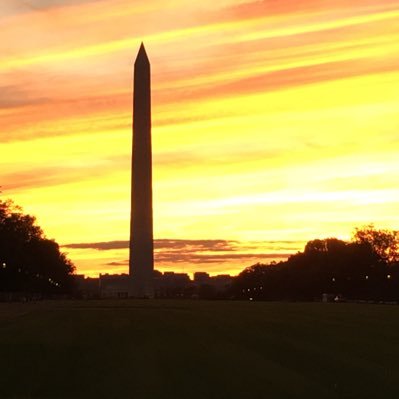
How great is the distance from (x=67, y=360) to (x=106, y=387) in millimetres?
5604

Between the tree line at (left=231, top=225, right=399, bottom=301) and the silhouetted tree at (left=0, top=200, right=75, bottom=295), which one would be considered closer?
the silhouetted tree at (left=0, top=200, right=75, bottom=295)

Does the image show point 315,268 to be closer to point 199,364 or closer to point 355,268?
point 355,268

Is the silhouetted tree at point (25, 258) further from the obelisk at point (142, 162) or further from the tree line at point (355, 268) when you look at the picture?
the tree line at point (355, 268)

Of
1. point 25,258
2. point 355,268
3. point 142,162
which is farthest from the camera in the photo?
point 355,268

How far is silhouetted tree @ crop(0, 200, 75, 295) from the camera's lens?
375ft

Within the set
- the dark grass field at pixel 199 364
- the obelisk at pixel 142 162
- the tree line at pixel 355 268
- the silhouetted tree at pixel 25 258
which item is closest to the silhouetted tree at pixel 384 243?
the tree line at pixel 355 268

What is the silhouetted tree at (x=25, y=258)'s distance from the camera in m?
114

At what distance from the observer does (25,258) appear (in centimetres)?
12888

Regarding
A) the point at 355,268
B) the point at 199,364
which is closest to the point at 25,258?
the point at 355,268

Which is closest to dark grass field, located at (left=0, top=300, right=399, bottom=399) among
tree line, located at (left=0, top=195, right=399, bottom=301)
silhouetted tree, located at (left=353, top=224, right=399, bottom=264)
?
tree line, located at (left=0, top=195, right=399, bottom=301)

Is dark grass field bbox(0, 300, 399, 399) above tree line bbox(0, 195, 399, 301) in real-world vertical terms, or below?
below

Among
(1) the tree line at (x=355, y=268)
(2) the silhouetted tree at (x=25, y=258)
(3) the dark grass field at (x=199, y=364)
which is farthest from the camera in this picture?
(1) the tree line at (x=355, y=268)

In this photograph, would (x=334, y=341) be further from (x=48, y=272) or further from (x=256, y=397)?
(x=48, y=272)

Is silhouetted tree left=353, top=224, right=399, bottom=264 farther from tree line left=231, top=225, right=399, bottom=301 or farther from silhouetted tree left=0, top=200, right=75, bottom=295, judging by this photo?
silhouetted tree left=0, top=200, right=75, bottom=295
